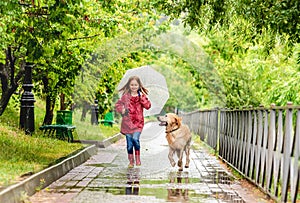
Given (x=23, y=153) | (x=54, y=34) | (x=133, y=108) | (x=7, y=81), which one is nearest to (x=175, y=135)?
(x=133, y=108)

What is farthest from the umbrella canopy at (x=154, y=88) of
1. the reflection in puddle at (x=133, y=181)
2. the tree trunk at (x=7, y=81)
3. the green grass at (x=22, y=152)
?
the reflection in puddle at (x=133, y=181)

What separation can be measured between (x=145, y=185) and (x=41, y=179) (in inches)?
76.1

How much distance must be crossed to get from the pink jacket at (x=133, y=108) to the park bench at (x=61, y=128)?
16.6 feet

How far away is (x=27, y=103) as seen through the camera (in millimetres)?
17438

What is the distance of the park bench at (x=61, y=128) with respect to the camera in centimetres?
1988

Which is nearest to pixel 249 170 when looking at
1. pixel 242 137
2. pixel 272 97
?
pixel 242 137

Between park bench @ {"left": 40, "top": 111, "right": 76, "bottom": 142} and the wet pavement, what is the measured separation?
3174 millimetres

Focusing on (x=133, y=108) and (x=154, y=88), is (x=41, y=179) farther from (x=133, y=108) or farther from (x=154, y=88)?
(x=154, y=88)

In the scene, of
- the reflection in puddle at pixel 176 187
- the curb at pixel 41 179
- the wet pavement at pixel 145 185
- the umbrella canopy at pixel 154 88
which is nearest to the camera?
the curb at pixel 41 179

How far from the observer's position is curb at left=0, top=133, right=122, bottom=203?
8700mm

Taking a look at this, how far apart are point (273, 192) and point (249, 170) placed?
2.38 m

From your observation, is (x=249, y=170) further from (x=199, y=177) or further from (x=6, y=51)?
(x=6, y=51)

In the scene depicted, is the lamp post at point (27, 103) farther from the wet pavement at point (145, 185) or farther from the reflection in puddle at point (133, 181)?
the reflection in puddle at point (133, 181)

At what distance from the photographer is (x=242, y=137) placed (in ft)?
44.9
